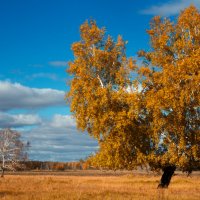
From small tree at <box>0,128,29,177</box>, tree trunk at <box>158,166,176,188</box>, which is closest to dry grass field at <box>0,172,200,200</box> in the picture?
tree trunk at <box>158,166,176,188</box>

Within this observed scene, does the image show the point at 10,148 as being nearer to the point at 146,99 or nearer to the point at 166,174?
the point at 166,174

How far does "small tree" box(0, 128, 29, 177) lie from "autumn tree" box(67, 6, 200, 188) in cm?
5282

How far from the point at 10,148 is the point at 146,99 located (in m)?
58.1

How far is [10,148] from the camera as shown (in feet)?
280

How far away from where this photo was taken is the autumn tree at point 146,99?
31.2 metres

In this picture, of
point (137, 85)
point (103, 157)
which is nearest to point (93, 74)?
point (137, 85)

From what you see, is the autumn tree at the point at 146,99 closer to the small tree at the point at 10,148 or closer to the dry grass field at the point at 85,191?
the dry grass field at the point at 85,191

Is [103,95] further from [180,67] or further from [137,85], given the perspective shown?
[180,67]

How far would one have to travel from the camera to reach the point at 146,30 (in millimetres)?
35625

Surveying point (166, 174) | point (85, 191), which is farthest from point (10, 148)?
point (85, 191)

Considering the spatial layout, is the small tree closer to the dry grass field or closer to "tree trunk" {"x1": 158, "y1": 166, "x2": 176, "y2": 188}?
the dry grass field

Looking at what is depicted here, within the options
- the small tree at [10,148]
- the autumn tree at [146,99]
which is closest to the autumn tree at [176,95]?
the autumn tree at [146,99]

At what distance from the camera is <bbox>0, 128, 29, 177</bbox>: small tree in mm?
84750

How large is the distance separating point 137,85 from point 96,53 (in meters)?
4.58
